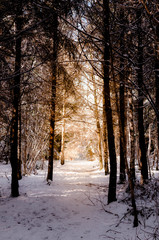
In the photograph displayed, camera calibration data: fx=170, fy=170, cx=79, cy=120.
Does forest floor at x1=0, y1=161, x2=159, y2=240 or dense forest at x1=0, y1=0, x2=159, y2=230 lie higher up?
dense forest at x1=0, y1=0, x2=159, y2=230

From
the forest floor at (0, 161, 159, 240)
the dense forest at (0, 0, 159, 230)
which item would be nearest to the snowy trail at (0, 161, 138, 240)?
the forest floor at (0, 161, 159, 240)

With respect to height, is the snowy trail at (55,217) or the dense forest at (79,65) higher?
the dense forest at (79,65)

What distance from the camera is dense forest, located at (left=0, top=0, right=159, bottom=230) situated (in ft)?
12.9

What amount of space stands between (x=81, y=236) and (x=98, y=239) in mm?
407

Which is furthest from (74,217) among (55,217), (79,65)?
(79,65)

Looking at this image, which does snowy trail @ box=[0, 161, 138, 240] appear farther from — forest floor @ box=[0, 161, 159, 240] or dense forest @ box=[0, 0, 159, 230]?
dense forest @ box=[0, 0, 159, 230]

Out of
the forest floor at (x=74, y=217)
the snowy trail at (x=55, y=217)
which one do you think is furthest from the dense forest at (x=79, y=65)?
the snowy trail at (x=55, y=217)

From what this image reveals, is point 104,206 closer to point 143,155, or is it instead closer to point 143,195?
point 143,195

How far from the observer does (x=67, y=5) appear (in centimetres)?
432

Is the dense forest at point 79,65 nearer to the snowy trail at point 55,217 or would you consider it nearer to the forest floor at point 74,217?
the forest floor at point 74,217

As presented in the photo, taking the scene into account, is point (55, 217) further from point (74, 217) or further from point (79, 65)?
point (79, 65)

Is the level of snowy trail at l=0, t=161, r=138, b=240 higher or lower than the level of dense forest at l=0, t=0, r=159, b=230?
lower

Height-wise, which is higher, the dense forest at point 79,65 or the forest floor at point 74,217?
the dense forest at point 79,65

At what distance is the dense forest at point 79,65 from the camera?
394cm
